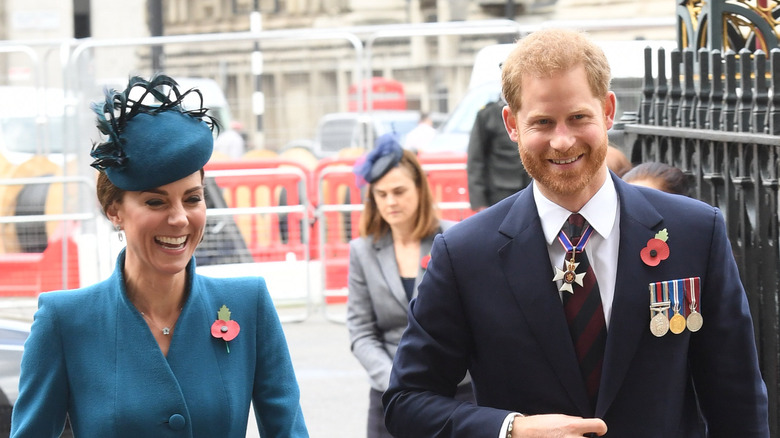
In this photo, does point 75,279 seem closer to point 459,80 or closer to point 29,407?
point 459,80

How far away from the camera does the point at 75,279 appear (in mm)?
11797

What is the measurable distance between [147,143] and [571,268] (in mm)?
1062

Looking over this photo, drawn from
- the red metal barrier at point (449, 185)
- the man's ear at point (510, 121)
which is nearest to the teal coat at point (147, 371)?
the man's ear at point (510, 121)

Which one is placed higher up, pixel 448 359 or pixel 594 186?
pixel 594 186

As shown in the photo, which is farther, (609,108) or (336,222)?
(336,222)

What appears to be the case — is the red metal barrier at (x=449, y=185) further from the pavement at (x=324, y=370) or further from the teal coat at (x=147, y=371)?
the teal coat at (x=147, y=371)

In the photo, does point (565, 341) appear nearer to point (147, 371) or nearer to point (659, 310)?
point (659, 310)

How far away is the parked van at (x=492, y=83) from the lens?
1032 centimetres

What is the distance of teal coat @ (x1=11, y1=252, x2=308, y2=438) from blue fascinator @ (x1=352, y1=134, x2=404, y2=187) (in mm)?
2908

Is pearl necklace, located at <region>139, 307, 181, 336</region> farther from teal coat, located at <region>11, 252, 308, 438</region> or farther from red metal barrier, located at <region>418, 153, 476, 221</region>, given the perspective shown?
red metal barrier, located at <region>418, 153, 476, 221</region>

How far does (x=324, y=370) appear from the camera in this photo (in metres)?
10.4

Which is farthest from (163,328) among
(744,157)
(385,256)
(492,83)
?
(492,83)

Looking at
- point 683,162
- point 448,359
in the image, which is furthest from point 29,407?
point 683,162

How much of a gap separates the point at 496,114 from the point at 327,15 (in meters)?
28.3
